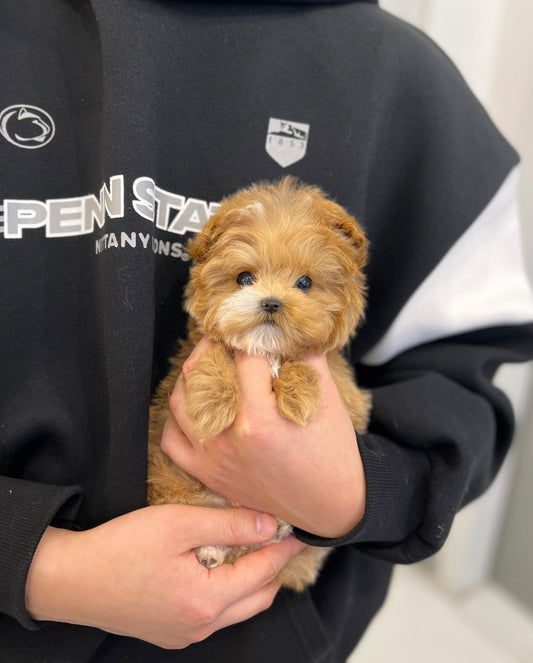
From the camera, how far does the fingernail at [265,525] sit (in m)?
0.82

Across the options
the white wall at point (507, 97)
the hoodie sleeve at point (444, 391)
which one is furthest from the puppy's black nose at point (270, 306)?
the white wall at point (507, 97)

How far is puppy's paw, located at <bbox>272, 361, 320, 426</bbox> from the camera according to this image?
768mm

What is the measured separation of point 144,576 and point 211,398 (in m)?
0.27

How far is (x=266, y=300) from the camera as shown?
0.76 metres

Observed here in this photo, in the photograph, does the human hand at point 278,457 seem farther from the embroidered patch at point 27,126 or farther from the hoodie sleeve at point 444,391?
the embroidered patch at point 27,126

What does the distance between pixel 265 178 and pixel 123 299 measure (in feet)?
1.14

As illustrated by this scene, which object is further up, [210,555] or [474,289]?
[474,289]

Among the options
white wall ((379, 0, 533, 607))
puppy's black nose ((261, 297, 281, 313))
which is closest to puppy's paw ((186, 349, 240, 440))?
puppy's black nose ((261, 297, 281, 313))

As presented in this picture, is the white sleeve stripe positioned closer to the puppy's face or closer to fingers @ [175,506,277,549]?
the puppy's face

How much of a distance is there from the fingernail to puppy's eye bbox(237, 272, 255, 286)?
35 centimetres

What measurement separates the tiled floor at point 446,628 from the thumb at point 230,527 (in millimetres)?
1620

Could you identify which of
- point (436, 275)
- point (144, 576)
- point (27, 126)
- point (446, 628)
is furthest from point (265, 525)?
point (446, 628)

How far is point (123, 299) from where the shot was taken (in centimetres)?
81

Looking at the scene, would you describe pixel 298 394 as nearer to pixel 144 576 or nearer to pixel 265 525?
pixel 265 525
